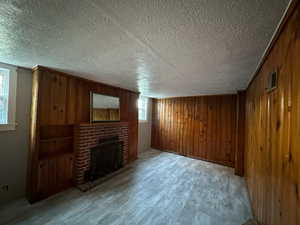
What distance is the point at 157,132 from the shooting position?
5926 millimetres

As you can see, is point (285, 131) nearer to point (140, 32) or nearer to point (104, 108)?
point (140, 32)

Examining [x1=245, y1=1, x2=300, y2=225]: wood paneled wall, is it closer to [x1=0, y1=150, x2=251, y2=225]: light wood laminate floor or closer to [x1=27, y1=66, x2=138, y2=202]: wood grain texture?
[x1=0, y1=150, x2=251, y2=225]: light wood laminate floor

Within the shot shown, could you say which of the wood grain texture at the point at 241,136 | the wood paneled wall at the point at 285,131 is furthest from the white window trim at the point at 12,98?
the wood grain texture at the point at 241,136

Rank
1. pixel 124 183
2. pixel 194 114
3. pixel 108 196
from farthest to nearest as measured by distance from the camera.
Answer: pixel 194 114
pixel 124 183
pixel 108 196

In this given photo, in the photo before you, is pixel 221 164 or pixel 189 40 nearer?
pixel 189 40

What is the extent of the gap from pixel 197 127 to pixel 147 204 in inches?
130

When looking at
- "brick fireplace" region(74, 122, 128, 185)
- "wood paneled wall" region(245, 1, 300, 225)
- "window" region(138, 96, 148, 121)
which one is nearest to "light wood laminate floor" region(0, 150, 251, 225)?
"brick fireplace" region(74, 122, 128, 185)

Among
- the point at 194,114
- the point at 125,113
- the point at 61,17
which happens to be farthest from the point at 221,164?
the point at 61,17

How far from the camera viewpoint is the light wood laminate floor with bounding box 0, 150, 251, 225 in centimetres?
192

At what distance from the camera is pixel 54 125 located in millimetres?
2555

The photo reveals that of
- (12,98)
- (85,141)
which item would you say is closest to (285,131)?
(85,141)

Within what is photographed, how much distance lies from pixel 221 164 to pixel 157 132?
2687mm

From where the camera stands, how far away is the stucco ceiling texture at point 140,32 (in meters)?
0.89

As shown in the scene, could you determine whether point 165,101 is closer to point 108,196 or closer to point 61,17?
point 108,196
